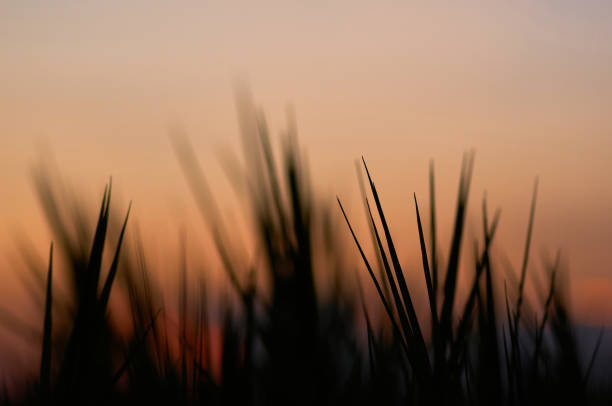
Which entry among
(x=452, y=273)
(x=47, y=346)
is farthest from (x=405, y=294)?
(x=47, y=346)

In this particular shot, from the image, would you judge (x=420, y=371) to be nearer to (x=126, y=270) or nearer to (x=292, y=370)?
(x=292, y=370)

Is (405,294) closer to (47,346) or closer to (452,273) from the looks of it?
(452,273)

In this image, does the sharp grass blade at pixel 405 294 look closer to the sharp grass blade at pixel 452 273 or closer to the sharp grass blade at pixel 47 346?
the sharp grass blade at pixel 452 273

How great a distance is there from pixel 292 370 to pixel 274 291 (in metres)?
0.08

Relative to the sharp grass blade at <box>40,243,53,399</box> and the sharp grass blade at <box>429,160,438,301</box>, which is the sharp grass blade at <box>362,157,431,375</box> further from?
the sharp grass blade at <box>40,243,53,399</box>

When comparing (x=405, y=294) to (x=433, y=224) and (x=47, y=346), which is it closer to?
(x=433, y=224)

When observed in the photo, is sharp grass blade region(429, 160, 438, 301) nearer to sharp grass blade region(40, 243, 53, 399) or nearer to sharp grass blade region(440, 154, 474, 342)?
sharp grass blade region(440, 154, 474, 342)

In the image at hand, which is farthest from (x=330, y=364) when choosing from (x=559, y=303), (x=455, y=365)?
(x=559, y=303)

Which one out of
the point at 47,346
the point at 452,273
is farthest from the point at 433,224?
the point at 47,346

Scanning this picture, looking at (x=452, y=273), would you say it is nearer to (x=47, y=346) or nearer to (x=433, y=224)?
(x=433, y=224)

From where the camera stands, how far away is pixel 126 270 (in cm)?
86

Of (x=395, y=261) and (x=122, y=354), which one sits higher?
(x=395, y=261)

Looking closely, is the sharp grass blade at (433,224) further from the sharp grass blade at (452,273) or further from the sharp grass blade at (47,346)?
the sharp grass blade at (47,346)

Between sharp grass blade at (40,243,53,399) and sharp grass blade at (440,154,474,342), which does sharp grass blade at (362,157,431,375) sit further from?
sharp grass blade at (40,243,53,399)
